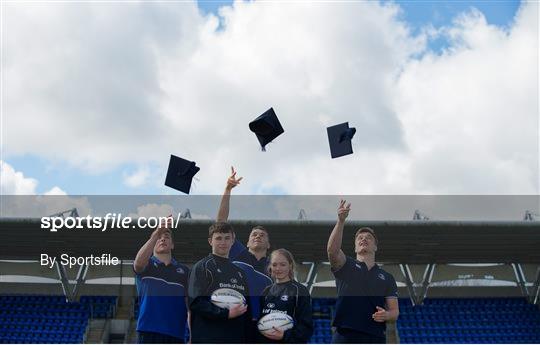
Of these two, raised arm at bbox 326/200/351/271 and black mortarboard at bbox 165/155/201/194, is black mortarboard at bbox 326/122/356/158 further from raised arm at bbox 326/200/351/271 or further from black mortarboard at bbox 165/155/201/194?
raised arm at bbox 326/200/351/271

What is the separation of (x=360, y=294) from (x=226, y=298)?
127 centimetres

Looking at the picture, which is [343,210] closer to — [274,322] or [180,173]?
[274,322]

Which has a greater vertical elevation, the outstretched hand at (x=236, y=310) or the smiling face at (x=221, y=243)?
the smiling face at (x=221, y=243)

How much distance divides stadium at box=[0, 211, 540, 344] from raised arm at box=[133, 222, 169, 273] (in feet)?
38.3

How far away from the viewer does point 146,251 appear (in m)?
4.91

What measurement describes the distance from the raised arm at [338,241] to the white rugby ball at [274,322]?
0.72 meters

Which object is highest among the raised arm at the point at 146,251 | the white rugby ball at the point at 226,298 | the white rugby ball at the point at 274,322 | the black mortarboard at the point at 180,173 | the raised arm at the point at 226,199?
the black mortarboard at the point at 180,173

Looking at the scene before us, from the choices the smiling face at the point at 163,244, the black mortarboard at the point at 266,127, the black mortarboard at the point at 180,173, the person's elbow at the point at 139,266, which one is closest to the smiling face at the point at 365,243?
the smiling face at the point at 163,244

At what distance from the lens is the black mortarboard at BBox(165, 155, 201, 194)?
7969 mm

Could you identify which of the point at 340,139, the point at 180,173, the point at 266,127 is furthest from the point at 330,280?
the point at 266,127

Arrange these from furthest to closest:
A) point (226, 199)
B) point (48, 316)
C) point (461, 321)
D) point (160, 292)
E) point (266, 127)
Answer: point (461, 321), point (48, 316), point (266, 127), point (226, 199), point (160, 292)

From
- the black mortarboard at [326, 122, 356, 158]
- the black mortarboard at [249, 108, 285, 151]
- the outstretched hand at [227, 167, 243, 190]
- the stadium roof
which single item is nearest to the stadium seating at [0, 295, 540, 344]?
the stadium roof

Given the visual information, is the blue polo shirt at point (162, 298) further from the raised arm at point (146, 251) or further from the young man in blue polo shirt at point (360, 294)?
the young man in blue polo shirt at point (360, 294)

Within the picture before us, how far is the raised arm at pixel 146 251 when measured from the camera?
16.1ft
